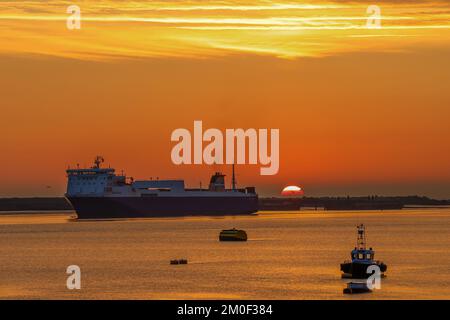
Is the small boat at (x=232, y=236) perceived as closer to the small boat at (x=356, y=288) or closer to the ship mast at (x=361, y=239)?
the ship mast at (x=361, y=239)

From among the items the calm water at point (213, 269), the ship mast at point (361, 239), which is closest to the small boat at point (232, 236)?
the calm water at point (213, 269)

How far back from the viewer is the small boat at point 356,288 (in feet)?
197

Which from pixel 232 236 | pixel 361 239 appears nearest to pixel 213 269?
pixel 361 239

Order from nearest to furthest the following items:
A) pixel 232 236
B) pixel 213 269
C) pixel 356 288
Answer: pixel 356 288 < pixel 213 269 < pixel 232 236

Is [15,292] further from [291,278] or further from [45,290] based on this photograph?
[291,278]

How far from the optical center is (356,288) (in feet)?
200

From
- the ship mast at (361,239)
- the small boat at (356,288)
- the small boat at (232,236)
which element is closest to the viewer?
the small boat at (356,288)

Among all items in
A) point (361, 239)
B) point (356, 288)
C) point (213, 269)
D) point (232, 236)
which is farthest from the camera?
point (232, 236)

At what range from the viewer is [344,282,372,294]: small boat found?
197 ft

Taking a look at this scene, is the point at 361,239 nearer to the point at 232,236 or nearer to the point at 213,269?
the point at 213,269

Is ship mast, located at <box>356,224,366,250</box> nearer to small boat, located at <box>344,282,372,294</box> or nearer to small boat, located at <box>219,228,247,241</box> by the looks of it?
small boat, located at <box>344,282,372,294</box>

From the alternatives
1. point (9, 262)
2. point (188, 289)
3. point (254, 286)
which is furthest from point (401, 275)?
point (9, 262)
